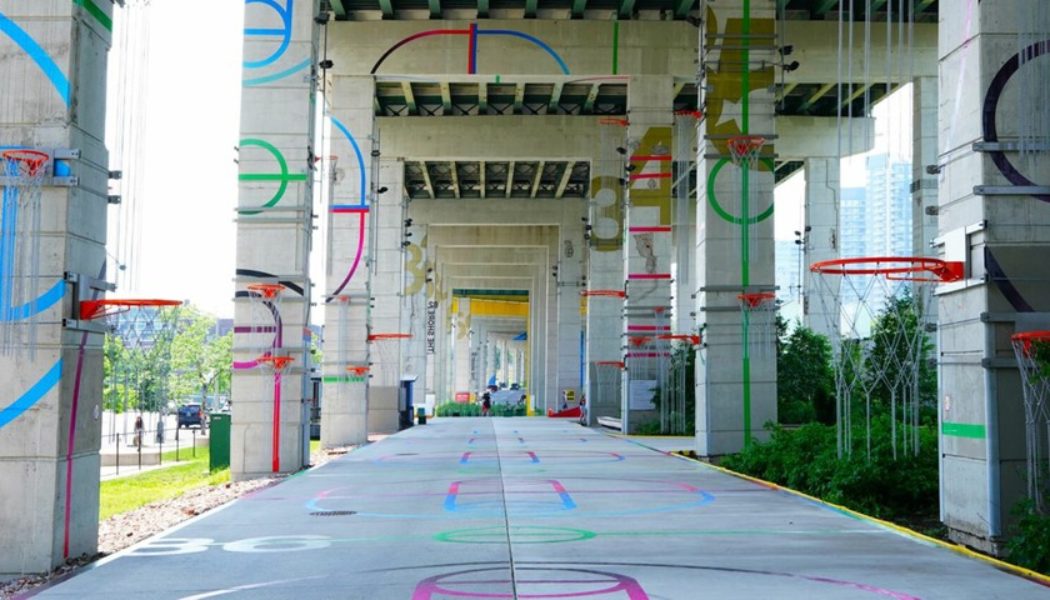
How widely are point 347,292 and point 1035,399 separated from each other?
81.8 feet

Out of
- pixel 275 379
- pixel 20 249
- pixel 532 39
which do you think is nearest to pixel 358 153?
pixel 532 39

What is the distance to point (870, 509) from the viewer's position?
1409 cm

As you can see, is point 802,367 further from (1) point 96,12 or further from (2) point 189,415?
(2) point 189,415

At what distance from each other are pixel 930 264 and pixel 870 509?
3614 millimetres

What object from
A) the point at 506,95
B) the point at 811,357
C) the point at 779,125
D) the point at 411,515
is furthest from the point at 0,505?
the point at 779,125

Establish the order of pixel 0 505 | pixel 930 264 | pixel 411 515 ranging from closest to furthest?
1. pixel 0 505
2. pixel 930 264
3. pixel 411 515

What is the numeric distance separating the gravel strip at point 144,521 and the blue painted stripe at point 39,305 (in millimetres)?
2483

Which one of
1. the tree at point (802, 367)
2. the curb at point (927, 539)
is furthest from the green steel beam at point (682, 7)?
the curb at point (927, 539)

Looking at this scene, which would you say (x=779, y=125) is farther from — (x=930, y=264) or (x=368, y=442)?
(x=930, y=264)

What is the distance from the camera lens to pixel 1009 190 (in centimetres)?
1149

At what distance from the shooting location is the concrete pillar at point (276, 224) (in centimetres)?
2222

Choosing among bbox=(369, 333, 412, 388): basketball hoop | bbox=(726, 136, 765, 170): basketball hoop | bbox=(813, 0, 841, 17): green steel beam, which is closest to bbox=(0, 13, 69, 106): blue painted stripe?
bbox=(726, 136, 765, 170): basketball hoop

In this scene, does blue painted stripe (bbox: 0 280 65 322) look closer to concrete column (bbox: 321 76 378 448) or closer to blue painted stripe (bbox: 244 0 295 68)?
blue painted stripe (bbox: 244 0 295 68)

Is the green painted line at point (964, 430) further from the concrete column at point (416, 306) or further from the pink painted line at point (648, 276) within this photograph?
the concrete column at point (416, 306)
